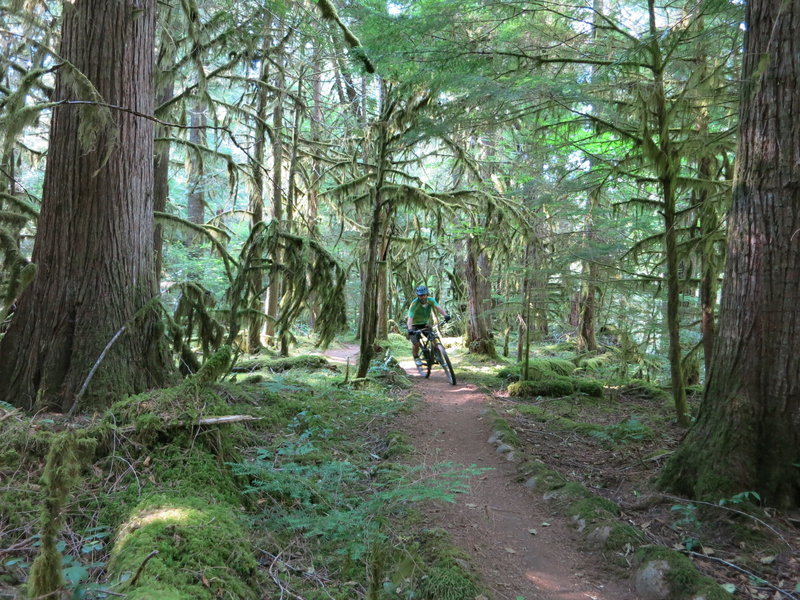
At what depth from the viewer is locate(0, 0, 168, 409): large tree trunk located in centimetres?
462

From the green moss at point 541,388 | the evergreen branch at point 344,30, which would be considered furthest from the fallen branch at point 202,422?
the green moss at point 541,388

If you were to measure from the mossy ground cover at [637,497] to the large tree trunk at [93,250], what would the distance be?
4.45 meters

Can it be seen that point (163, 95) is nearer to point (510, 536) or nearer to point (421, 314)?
point (421, 314)

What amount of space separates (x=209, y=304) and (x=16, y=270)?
2099mm

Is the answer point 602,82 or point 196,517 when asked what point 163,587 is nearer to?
point 196,517

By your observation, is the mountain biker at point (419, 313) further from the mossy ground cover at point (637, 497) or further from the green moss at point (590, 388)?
the green moss at point (590, 388)

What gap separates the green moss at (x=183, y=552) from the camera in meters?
2.33

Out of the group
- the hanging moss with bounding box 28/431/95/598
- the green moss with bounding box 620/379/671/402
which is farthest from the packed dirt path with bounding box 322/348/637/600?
the green moss with bounding box 620/379/671/402

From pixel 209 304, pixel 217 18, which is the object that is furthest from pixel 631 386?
pixel 217 18

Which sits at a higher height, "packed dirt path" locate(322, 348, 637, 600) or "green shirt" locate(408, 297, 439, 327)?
"green shirt" locate(408, 297, 439, 327)

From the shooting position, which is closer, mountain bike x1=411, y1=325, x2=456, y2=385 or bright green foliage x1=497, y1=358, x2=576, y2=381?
mountain bike x1=411, y1=325, x2=456, y2=385

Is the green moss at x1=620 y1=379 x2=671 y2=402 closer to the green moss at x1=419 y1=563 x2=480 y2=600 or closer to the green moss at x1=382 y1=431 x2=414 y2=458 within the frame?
the green moss at x1=382 y1=431 x2=414 y2=458

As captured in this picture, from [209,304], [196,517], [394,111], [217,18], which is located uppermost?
[217,18]

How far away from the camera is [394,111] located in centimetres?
888
